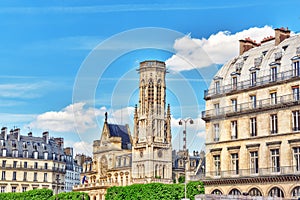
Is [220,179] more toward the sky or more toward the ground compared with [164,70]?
more toward the ground

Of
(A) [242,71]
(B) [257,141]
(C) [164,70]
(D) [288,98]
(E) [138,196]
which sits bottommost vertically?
(E) [138,196]

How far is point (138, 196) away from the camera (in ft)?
266

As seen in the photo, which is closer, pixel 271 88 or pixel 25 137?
pixel 271 88

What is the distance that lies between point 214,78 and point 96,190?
5368 centimetres

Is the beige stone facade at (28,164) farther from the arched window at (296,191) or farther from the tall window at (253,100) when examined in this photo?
the arched window at (296,191)

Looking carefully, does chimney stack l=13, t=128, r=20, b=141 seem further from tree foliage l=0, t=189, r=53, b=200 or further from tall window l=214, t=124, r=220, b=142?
tall window l=214, t=124, r=220, b=142

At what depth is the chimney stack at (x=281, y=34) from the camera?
220ft

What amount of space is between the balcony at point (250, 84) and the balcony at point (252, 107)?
1.82m

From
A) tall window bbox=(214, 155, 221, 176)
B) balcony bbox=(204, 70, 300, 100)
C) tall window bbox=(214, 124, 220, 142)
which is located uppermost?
balcony bbox=(204, 70, 300, 100)

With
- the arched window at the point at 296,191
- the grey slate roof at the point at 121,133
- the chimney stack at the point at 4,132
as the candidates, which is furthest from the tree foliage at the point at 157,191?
the grey slate roof at the point at 121,133

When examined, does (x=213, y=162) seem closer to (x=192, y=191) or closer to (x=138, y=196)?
(x=192, y=191)

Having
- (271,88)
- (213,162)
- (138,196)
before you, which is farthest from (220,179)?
(138,196)

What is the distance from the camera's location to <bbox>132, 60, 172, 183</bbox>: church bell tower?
11631 centimetres

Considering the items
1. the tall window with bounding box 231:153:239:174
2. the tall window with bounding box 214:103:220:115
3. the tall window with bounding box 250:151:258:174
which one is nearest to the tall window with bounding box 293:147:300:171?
the tall window with bounding box 250:151:258:174
